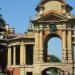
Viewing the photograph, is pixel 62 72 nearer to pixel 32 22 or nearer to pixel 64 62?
pixel 64 62

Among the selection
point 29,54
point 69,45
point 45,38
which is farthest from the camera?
point 29,54

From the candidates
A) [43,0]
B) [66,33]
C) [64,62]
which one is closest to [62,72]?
[64,62]

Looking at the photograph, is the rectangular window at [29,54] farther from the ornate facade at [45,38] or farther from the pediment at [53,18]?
the pediment at [53,18]

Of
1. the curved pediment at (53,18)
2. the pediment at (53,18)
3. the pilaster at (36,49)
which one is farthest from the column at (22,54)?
the pediment at (53,18)

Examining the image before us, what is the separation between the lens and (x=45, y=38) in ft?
250

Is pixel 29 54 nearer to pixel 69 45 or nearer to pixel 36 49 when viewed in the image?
pixel 36 49

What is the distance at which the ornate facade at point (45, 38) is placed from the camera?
74.4 m

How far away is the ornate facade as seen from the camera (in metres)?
74.4

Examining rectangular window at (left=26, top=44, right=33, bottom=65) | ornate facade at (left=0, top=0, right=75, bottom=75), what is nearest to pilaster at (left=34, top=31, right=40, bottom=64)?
ornate facade at (left=0, top=0, right=75, bottom=75)

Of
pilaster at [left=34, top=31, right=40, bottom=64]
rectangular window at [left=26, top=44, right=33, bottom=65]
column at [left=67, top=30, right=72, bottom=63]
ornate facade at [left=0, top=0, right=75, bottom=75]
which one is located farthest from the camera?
rectangular window at [left=26, top=44, right=33, bottom=65]

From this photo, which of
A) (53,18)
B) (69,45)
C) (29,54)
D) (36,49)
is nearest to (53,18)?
(53,18)

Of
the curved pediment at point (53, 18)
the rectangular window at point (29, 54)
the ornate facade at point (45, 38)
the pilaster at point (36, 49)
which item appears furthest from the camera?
the rectangular window at point (29, 54)

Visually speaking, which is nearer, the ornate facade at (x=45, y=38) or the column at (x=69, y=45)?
the column at (x=69, y=45)

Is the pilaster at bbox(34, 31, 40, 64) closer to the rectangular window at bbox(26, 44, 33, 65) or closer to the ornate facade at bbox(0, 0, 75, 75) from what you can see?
the ornate facade at bbox(0, 0, 75, 75)
